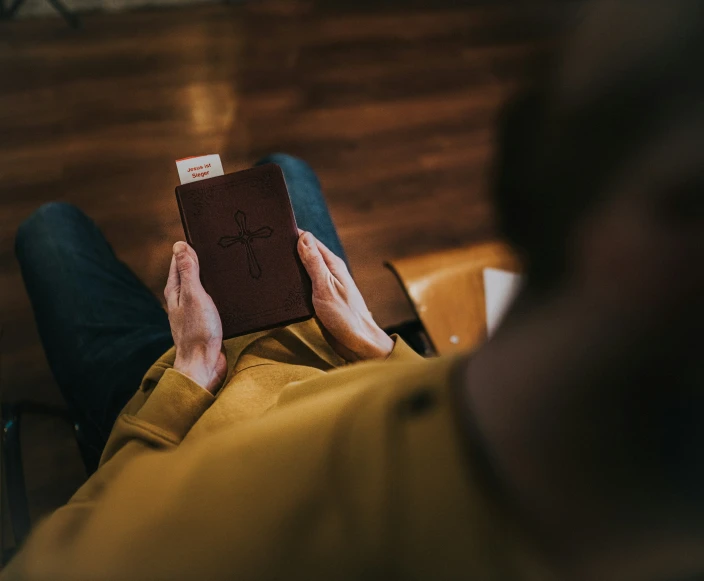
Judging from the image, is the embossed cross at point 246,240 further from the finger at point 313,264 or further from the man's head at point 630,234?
the man's head at point 630,234

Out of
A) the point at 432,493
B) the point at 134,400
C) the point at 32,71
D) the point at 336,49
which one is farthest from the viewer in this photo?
the point at 336,49

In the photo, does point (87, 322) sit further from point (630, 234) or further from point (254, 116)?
point (254, 116)

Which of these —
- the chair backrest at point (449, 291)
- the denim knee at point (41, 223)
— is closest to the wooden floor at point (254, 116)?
the denim knee at point (41, 223)

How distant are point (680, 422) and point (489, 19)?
7.38 ft

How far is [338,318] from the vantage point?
773 millimetres

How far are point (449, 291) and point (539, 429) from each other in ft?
2.16

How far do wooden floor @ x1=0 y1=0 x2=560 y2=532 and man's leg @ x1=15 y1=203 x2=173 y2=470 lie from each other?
336 millimetres

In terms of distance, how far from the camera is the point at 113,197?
1.47m

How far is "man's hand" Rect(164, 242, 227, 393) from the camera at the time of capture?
Answer: 0.73 meters

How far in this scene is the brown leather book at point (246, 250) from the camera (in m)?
0.75

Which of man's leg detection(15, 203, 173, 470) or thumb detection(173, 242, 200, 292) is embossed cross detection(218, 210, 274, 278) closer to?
thumb detection(173, 242, 200, 292)

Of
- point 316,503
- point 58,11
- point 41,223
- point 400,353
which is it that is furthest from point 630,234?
point 58,11

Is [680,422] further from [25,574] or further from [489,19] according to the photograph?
[489,19]

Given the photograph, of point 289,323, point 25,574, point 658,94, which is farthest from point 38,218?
point 658,94
